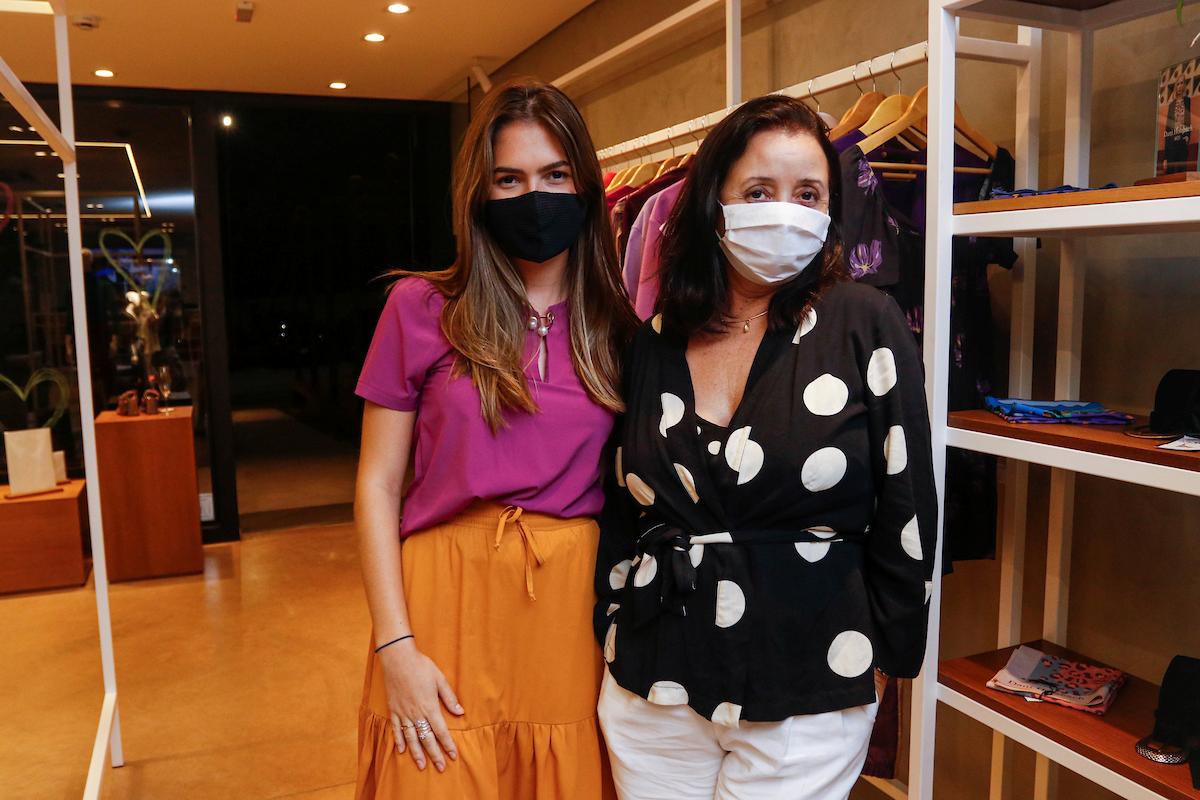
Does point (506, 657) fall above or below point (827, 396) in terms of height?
below

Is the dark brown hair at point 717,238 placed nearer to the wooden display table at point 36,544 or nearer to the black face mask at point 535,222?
the black face mask at point 535,222

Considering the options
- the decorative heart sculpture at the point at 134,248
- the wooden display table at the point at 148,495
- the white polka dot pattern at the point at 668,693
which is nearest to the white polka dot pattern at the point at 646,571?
the white polka dot pattern at the point at 668,693

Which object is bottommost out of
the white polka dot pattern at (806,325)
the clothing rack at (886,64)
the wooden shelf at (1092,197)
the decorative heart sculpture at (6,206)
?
the white polka dot pattern at (806,325)

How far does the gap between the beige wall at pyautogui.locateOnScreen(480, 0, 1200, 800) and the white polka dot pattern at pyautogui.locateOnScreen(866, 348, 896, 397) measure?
0.86 metres

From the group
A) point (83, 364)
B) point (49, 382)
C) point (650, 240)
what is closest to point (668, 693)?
point (650, 240)

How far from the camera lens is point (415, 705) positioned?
4.27 ft

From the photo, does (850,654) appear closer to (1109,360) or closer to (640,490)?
(640,490)

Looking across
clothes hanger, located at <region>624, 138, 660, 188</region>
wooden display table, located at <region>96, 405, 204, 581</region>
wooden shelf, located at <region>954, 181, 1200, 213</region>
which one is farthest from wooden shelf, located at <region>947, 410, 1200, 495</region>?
wooden display table, located at <region>96, 405, 204, 581</region>

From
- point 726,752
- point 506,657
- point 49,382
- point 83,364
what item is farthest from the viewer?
point 83,364

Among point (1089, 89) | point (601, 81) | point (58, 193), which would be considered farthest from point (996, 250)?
point (601, 81)

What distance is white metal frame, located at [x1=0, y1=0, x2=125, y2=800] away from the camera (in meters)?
2.34

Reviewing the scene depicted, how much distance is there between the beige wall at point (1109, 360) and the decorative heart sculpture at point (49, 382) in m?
2.10

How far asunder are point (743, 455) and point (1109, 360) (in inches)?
41.5

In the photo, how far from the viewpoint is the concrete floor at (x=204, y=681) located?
1.89 meters
